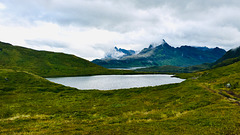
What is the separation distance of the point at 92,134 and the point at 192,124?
14.1 metres

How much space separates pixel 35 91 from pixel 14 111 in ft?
127

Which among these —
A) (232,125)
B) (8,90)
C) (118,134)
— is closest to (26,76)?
(8,90)

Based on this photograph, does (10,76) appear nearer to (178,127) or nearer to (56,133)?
(56,133)

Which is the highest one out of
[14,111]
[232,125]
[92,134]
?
[232,125]

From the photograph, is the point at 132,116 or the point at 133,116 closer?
the point at 133,116

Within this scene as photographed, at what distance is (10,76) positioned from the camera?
327 ft

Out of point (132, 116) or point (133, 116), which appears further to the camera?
point (132, 116)

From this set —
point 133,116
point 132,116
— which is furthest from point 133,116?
point 132,116

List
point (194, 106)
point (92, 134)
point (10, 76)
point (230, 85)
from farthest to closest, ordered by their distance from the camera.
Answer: point (10, 76) → point (230, 85) → point (194, 106) → point (92, 134)

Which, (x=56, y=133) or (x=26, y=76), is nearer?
(x=56, y=133)

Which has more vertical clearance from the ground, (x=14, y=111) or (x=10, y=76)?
(x=10, y=76)

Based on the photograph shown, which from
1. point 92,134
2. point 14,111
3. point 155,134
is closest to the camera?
point 155,134

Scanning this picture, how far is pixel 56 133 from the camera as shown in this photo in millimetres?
19625

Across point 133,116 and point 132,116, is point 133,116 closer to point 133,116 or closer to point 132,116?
point 133,116
